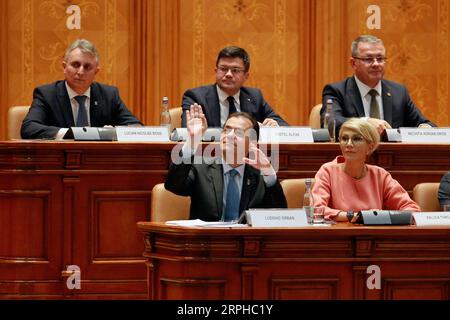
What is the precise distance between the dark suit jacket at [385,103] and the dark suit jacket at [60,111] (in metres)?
1.39

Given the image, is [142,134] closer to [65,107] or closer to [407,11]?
[65,107]

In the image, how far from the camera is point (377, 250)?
4.27 m

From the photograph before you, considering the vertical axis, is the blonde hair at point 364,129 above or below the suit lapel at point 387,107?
below

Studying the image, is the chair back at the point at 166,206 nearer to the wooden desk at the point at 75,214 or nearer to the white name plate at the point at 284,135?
the wooden desk at the point at 75,214

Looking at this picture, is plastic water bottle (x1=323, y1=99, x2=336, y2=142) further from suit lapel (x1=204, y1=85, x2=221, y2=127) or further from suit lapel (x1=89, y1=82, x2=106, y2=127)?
suit lapel (x1=89, y1=82, x2=106, y2=127)

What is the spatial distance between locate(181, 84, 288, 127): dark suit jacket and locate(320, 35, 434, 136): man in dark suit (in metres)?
0.44

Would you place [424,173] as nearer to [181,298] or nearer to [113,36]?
[181,298]

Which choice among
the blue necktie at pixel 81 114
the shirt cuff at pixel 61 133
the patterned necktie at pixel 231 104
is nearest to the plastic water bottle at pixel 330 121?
the patterned necktie at pixel 231 104

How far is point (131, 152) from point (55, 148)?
0.44 meters

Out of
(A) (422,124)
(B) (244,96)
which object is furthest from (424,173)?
(B) (244,96)

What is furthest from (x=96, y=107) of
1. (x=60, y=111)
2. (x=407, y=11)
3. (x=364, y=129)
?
(x=407, y=11)

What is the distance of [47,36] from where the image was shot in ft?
26.7

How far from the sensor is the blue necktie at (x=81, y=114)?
6473 mm

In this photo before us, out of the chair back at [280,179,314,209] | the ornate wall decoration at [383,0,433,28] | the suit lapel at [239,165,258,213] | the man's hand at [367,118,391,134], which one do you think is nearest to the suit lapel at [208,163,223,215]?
the suit lapel at [239,165,258,213]
